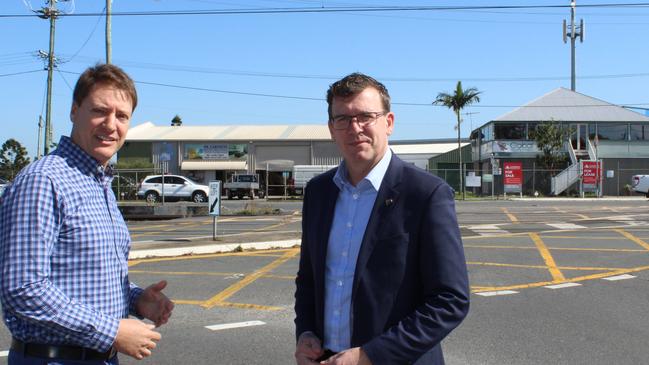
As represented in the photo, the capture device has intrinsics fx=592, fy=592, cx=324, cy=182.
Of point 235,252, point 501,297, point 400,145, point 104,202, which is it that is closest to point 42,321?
point 104,202

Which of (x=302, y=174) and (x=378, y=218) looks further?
(x=302, y=174)

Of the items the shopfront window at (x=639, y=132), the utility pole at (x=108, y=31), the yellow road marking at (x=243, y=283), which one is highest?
the utility pole at (x=108, y=31)

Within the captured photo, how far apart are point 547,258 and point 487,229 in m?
5.79

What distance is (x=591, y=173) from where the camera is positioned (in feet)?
129

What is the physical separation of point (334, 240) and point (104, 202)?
0.96 metres

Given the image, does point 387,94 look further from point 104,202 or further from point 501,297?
point 501,297

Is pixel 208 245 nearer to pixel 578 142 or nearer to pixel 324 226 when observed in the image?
pixel 324 226

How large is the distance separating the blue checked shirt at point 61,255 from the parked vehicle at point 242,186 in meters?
39.0

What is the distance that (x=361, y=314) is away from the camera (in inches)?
92.4

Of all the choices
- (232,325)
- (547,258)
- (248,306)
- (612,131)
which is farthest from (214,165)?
(232,325)

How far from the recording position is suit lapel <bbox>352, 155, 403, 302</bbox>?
2.33 metres

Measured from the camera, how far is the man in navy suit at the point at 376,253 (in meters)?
2.25

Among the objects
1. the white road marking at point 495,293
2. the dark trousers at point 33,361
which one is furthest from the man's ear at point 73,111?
the white road marking at point 495,293

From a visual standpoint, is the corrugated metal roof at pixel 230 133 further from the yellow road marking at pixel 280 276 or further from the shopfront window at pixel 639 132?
the yellow road marking at pixel 280 276
